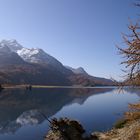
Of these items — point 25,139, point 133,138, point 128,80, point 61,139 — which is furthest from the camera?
point 25,139

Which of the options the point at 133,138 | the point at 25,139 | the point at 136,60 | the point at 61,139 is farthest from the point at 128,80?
the point at 25,139

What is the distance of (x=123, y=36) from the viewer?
11.6 metres

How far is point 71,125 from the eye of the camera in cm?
2800

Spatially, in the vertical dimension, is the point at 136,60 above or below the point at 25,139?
above

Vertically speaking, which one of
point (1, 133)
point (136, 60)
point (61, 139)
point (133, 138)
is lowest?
point (1, 133)

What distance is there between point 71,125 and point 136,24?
61.7ft

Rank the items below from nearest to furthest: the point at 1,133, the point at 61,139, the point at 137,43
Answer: the point at 137,43 < the point at 61,139 < the point at 1,133

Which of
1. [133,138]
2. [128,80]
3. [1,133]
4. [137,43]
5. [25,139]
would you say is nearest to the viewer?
[137,43]

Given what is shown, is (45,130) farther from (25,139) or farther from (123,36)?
(123,36)

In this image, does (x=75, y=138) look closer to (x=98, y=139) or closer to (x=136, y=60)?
(x=98, y=139)

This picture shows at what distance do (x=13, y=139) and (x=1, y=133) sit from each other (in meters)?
5.41

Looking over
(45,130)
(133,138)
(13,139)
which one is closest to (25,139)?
(13,139)

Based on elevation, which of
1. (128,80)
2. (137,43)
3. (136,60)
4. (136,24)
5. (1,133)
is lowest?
(1,133)

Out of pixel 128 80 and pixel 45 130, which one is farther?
pixel 45 130
